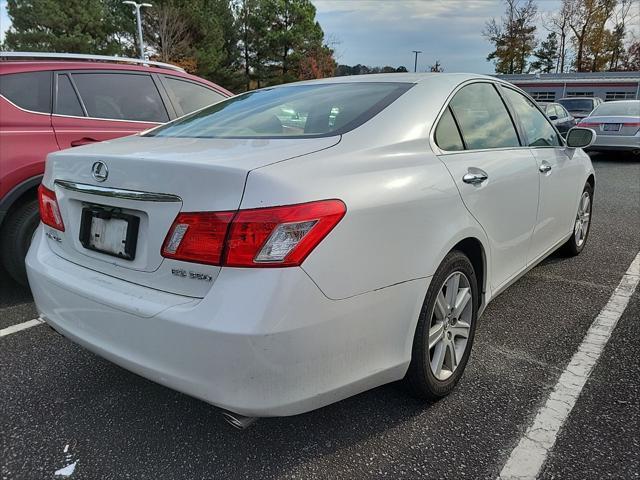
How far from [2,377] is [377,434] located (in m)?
1.98

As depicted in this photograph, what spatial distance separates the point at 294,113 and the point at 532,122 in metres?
1.84

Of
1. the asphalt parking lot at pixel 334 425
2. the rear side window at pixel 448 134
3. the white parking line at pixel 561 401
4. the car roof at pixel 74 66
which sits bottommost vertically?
the asphalt parking lot at pixel 334 425

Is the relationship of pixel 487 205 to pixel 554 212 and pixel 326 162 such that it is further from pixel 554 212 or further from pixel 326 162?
pixel 554 212

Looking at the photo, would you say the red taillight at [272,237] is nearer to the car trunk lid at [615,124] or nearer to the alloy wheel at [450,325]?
the alloy wheel at [450,325]

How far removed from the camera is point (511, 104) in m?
3.30

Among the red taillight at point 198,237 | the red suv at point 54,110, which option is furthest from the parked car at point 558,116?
the red taillight at point 198,237

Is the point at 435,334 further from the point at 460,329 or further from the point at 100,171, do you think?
the point at 100,171

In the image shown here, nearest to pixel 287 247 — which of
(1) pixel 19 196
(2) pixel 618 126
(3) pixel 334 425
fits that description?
(3) pixel 334 425

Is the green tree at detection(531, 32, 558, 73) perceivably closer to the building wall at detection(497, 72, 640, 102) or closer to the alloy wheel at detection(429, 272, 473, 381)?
the building wall at detection(497, 72, 640, 102)

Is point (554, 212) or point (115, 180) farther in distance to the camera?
point (554, 212)

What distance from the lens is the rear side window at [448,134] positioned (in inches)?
94.2

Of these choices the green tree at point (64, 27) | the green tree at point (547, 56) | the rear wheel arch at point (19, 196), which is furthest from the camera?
the green tree at point (547, 56)

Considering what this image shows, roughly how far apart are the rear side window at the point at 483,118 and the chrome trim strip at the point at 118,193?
61.0 inches

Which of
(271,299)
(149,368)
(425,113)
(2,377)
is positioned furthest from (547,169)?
(2,377)
